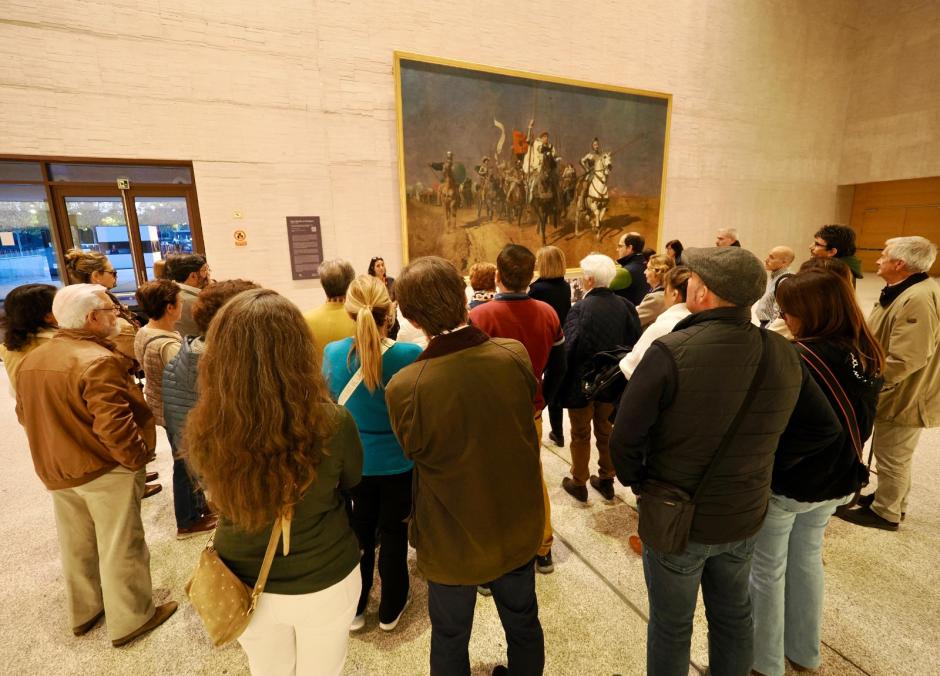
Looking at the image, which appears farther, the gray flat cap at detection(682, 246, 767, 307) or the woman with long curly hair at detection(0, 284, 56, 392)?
the woman with long curly hair at detection(0, 284, 56, 392)

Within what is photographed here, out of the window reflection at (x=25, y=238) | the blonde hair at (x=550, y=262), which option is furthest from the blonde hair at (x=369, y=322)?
the window reflection at (x=25, y=238)

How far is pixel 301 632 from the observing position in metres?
1.42

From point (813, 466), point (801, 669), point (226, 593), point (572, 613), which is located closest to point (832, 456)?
point (813, 466)

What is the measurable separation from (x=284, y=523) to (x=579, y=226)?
795cm

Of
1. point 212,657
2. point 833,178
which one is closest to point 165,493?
point 212,657

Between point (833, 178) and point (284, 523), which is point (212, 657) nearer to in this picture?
point (284, 523)

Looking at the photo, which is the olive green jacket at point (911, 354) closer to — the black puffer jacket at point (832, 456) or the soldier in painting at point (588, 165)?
the black puffer jacket at point (832, 456)

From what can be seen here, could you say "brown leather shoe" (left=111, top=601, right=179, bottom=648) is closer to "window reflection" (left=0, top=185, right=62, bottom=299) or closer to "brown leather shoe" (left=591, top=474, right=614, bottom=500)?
"brown leather shoe" (left=591, top=474, right=614, bottom=500)

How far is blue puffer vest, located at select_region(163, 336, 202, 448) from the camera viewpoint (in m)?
2.34

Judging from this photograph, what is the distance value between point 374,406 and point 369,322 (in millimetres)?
409

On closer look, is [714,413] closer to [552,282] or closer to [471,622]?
[471,622]

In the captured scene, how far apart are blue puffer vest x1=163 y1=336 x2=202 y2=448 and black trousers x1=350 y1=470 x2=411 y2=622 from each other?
1054 millimetres

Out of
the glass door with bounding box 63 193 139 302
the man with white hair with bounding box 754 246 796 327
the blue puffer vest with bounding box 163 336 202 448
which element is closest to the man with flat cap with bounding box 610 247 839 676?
the blue puffer vest with bounding box 163 336 202 448

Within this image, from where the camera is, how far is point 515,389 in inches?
57.0
